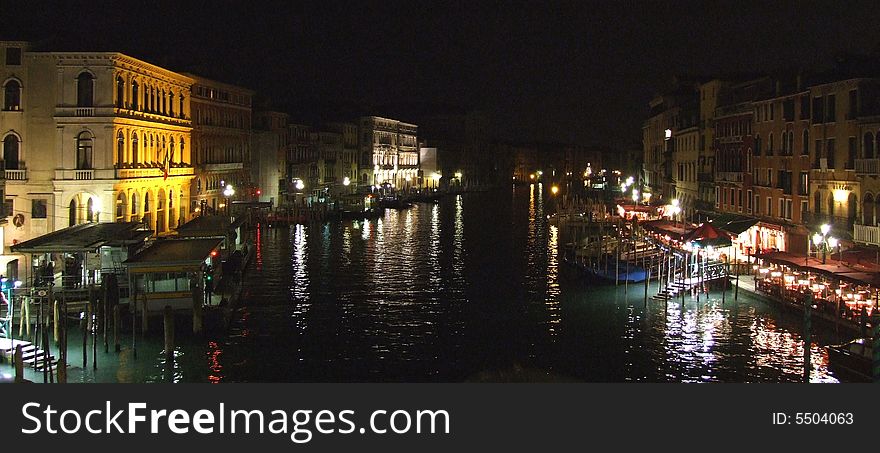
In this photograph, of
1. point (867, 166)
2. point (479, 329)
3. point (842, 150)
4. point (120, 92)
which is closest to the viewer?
point (479, 329)

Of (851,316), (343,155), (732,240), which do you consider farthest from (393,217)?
(851,316)

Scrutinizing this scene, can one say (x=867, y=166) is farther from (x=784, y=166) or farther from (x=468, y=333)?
(x=468, y=333)

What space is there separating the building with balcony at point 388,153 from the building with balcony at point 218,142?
3689 centimetres

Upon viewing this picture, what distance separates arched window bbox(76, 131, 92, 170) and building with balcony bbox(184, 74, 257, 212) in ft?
46.0

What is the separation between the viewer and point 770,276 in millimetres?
31969

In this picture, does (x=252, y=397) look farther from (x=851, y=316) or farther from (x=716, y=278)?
(x=716, y=278)

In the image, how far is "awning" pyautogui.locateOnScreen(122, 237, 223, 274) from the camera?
25.9 metres

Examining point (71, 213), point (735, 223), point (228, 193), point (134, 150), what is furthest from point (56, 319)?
point (228, 193)

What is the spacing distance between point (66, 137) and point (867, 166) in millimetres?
26586

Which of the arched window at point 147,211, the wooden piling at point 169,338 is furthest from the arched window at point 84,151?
the wooden piling at point 169,338

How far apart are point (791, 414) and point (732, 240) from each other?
2838 centimetres

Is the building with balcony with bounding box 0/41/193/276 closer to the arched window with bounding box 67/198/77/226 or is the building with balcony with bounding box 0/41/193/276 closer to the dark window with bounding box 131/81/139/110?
the arched window with bounding box 67/198/77/226

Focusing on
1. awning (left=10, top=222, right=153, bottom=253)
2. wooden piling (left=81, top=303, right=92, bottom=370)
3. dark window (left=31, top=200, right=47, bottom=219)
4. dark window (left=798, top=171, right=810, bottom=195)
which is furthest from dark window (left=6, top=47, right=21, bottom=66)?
dark window (left=798, top=171, right=810, bottom=195)

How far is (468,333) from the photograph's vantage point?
89.7 feet
